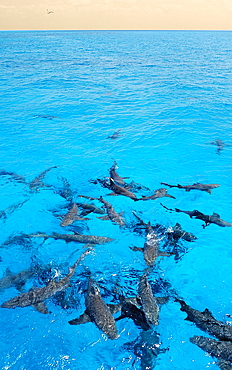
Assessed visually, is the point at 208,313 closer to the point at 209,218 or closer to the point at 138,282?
the point at 138,282

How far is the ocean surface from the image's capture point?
5.95 m

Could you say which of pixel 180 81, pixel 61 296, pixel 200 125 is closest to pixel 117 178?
pixel 61 296

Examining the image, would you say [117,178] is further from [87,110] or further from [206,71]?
[206,71]

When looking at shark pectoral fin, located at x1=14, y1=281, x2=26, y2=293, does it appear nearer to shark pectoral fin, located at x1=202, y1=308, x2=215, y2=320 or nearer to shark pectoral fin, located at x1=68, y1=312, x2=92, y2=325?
shark pectoral fin, located at x1=68, y1=312, x2=92, y2=325

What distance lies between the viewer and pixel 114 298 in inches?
268

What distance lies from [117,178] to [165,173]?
2.52m

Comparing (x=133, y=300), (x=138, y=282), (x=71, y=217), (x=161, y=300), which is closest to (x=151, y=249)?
(x=138, y=282)

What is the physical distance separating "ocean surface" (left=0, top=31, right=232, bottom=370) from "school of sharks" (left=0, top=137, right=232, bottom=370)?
60 mm

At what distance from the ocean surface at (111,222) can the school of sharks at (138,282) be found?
2.4 inches

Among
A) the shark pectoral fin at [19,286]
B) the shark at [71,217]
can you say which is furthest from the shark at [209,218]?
the shark pectoral fin at [19,286]

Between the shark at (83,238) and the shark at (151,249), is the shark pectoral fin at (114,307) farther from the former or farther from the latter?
the shark at (83,238)

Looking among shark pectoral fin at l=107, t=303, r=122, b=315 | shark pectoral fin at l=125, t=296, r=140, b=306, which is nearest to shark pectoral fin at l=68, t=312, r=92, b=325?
shark pectoral fin at l=107, t=303, r=122, b=315

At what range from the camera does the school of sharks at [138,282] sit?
5.76 metres

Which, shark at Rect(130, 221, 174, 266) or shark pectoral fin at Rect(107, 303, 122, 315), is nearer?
shark pectoral fin at Rect(107, 303, 122, 315)
